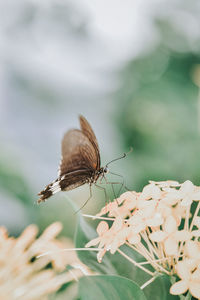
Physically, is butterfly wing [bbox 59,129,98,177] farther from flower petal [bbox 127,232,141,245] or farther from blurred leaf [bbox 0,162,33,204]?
blurred leaf [bbox 0,162,33,204]

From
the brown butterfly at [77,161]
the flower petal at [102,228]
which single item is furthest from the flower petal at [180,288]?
the brown butterfly at [77,161]

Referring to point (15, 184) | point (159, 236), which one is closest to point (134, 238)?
point (159, 236)

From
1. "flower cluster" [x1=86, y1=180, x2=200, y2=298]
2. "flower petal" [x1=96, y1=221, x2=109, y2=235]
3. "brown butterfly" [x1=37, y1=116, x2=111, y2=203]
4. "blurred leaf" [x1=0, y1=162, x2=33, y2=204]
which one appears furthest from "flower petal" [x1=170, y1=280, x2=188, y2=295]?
"blurred leaf" [x1=0, y1=162, x2=33, y2=204]

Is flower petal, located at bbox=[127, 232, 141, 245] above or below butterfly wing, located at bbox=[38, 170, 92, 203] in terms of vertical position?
below

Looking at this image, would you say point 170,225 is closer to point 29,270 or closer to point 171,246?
point 171,246

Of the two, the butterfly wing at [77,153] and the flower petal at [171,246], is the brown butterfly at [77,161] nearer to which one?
the butterfly wing at [77,153]
